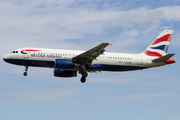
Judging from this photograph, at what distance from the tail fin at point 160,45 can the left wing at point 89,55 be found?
897cm

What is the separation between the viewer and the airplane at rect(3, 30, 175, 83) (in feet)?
119

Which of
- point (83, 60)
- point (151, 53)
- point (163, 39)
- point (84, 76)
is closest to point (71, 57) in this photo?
point (83, 60)

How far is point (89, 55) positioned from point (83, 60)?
125cm

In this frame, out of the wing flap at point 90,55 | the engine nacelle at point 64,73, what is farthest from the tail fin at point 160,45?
the engine nacelle at point 64,73

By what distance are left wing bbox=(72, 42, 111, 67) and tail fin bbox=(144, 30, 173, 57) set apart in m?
8.97

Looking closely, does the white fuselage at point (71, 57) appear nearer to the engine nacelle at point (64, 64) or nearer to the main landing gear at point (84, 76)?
the engine nacelle at point (64, 64)

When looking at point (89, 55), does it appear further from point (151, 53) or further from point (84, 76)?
point (151, 53)

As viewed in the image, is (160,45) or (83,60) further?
(160,45)

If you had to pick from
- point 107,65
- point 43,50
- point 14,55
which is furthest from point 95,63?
point 14,55

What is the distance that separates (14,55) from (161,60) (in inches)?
770

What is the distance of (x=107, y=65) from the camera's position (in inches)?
1499

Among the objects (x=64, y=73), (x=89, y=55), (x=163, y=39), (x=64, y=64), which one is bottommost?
(x=64, y=73)

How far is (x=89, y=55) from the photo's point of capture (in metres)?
36.0

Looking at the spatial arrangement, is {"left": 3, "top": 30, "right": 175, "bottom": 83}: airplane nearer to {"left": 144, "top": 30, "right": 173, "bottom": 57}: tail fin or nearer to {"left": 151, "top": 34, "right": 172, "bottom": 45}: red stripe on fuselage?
{"left": 144, "top": 30, "right": 173, "bottom": 57}: tail fin
